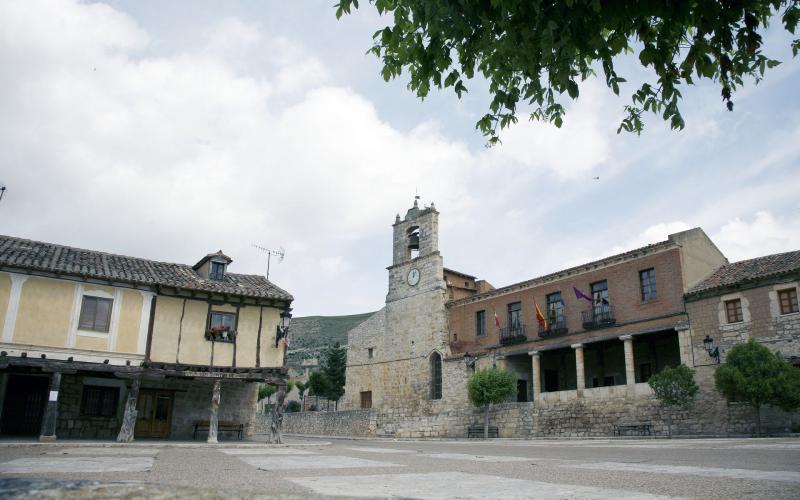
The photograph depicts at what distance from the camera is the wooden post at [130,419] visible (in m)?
17.5

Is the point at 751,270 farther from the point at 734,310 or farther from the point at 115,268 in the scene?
the point at 115,268

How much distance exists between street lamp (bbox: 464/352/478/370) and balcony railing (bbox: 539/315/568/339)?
4.20 m

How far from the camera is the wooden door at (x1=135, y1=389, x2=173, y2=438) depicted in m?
20.5

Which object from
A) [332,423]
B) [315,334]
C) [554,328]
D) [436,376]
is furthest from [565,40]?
[315,334]

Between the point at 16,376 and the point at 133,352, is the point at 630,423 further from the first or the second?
the point at 16,376

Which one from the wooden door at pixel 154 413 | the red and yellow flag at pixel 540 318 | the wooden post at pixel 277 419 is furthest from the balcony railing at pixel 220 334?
the red and yellow flag at pixel 540 318

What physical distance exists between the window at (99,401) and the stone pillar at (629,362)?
809 inches

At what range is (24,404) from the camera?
1916 cm

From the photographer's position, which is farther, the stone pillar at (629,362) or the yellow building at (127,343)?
the stone pillar at (629,362)

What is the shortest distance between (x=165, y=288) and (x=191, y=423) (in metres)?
5.62

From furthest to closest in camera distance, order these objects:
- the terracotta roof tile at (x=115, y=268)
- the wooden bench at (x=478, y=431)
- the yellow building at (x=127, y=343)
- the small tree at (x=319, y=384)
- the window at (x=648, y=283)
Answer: the small tree at (x=319, y=384) → the wooden bench at (x=478, y=431) → the window at (x=648, y=283) → the terracotta roof tile at (x=115, y=268) → the yellow building at (x=127, y=343)

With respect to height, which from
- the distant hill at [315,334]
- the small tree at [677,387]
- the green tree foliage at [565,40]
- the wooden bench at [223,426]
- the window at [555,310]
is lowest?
the wooden bench at [223,426]

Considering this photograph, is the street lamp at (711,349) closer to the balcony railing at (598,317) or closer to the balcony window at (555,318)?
the balcony railing at (598,317)

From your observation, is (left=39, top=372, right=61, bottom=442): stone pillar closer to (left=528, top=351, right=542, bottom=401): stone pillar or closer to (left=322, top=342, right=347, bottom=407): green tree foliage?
(left=528, top=351, right=542, bottom=401): stone pillar
